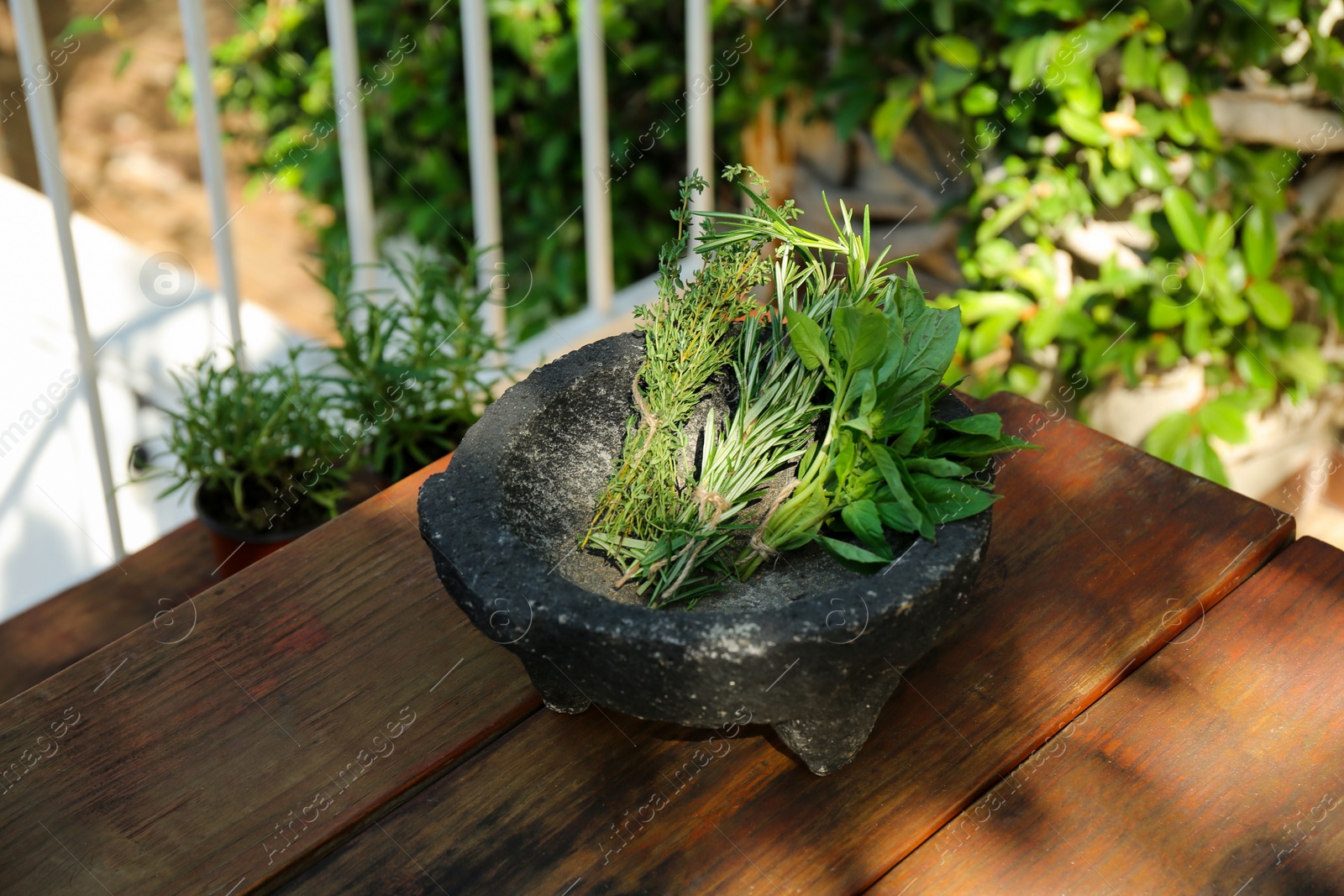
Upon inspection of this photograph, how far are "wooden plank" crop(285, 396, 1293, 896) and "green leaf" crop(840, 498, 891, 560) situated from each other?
0.16 meters

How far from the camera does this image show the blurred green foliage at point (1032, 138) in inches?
78.5

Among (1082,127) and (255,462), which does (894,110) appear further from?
(255,462)

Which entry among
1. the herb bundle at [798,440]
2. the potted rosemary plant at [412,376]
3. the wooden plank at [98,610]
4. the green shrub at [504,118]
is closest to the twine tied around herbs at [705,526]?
the herb bundle at [798,440]

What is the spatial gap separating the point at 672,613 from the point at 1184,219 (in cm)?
161

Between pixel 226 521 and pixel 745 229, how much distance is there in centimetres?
84

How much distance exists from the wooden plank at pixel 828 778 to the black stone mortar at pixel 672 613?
0.04 metres

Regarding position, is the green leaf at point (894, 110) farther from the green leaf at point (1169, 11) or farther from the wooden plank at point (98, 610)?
the wooden plank at point (98, 610)

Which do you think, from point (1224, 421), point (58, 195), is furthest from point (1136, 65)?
point (58, 195)

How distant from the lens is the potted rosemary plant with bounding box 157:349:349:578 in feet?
4.67

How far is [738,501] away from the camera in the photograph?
95 cm

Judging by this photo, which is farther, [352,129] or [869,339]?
[352,129]

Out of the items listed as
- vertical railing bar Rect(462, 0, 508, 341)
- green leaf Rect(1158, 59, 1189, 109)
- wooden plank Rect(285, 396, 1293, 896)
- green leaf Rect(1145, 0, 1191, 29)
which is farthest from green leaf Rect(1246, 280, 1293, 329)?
vertical railing bar Rect(462, 0, 508, 341)

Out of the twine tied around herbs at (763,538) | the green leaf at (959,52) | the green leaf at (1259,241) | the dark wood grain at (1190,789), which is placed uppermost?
the green leaf at (959,52)

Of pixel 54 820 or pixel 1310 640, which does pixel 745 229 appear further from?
pixel 54 820
